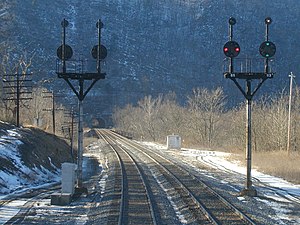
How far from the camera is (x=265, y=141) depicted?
155 feet

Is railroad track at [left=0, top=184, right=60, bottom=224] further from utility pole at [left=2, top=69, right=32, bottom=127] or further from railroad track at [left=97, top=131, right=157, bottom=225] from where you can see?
utility pole at [left=2, top=69, right=32, bottom=127]

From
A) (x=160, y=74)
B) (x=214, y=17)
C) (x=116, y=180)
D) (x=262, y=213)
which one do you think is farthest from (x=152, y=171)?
(x=214, y=17)

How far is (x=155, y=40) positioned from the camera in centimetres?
17600

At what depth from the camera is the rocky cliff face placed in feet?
449

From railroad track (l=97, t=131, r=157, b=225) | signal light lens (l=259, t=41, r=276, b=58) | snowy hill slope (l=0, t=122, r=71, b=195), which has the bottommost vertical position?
railroad track (l=97, t=131, r=157, b=225)

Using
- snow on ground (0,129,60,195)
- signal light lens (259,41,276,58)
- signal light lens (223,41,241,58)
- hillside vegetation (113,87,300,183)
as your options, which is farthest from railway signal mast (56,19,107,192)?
hillside vegetation (113,87,300,183)

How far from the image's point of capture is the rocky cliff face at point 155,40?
137000 mm

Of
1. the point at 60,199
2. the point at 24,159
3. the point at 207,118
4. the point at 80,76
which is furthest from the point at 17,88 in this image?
the point at 207,118

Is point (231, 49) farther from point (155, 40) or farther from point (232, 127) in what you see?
point (155, 40)

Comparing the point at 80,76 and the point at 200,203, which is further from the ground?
the point at 80,76

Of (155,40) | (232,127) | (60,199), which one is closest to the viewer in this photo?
(60,199)

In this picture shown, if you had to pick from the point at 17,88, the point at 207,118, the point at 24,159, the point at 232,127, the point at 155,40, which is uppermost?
the point at 155,40

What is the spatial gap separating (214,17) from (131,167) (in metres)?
161

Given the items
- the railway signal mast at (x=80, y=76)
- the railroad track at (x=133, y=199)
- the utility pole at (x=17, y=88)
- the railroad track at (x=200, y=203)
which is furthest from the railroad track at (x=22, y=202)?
the utility pole at (x=17, y=88)
